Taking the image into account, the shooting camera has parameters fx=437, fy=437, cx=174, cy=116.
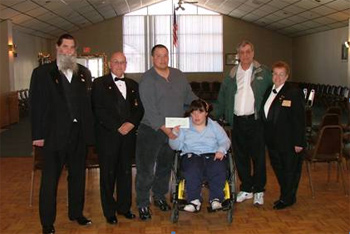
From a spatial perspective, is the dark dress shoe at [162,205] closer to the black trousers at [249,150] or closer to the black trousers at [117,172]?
the black trousers at [117,172]

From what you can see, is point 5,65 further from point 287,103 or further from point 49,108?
point 287,103

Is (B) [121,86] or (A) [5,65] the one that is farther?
(A) [5,65]

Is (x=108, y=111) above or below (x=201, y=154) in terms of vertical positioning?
above

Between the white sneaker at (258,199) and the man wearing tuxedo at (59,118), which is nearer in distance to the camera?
the man wearing tuxedo at (59,118)

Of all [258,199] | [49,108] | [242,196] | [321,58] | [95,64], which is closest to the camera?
[49,108]

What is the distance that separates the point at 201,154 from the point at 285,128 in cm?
92

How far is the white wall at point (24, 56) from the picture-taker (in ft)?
47.4

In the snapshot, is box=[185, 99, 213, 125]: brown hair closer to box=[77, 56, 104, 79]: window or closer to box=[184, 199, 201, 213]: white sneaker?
box=[184, 199, 201, 213]: white sneaker

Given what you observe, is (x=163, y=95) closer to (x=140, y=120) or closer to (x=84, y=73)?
(x=140, y=120)

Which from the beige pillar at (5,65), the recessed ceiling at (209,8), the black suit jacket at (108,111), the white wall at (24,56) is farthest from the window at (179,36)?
the black suit jacket at (108,111)

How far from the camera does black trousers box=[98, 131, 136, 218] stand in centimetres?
383

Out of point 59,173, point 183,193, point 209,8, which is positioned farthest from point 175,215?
point 209,8

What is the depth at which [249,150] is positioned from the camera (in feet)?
14.6

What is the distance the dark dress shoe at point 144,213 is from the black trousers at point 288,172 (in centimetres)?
135
